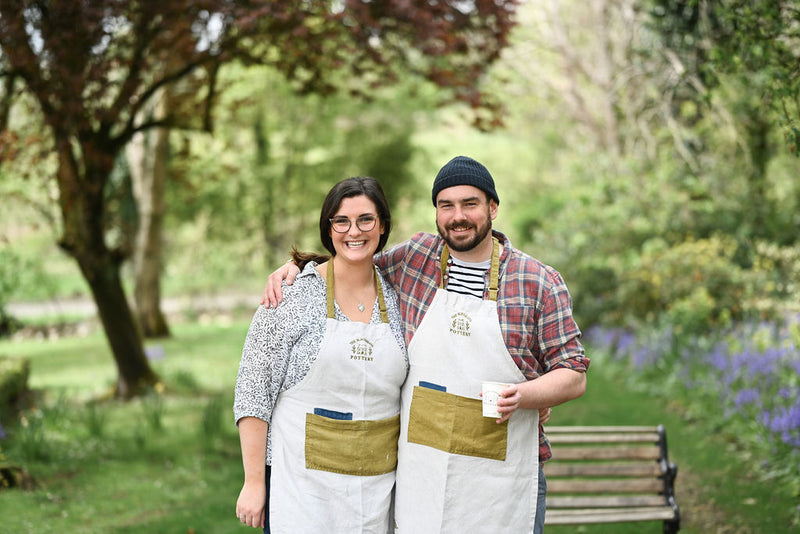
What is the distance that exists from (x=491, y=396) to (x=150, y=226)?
9940 mm

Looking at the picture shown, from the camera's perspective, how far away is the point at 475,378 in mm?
2504

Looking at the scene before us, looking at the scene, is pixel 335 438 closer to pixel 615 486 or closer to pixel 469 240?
pixel 469 240

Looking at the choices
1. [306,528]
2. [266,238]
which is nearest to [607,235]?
[306,528]

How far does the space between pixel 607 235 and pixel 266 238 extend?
1224 cm

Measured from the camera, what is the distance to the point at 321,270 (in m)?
2.63

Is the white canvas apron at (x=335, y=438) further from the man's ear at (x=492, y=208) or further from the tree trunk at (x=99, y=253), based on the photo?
the tree trunk at (x=99, y=253)

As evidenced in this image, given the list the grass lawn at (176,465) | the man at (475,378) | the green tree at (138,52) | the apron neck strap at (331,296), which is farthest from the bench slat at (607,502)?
the green tree at (138,52)

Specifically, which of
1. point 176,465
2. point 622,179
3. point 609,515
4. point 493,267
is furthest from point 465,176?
point 622,179

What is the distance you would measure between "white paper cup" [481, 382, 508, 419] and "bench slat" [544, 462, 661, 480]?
1.79m

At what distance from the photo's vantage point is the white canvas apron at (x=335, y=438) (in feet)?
8.04

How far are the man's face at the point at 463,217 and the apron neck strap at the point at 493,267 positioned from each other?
10cm

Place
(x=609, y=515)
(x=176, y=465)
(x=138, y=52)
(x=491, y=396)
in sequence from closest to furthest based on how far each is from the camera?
(x=491, y=396) < (x=609, y=515) < (x=176, y=465) < (x=138, y=52)

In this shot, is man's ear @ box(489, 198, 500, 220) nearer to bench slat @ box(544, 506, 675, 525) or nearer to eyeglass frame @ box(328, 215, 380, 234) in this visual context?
eyeglass frame @ box(328, 215, 380, 234)

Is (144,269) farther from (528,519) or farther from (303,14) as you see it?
(528,519)
